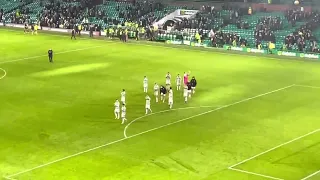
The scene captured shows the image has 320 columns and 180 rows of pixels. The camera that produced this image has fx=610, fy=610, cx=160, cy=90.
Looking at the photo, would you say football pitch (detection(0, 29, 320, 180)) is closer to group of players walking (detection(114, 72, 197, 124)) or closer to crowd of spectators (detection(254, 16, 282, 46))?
group of players walking (detection(114, 72, 197, 124))

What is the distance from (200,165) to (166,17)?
5715 centimetres

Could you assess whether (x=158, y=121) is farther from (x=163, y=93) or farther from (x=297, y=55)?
(x=297, y=55)

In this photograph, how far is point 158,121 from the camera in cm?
3919

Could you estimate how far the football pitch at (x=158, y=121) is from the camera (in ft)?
100

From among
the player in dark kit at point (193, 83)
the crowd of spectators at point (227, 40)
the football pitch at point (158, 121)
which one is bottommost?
the football pitch at point (158, 121)

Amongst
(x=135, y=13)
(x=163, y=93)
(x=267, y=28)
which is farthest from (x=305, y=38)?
(x=163, y=93)

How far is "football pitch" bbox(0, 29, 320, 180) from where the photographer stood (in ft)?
100

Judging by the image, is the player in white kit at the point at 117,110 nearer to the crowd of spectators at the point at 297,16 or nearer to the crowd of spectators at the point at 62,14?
the crowd of spectators at the point at 297,16

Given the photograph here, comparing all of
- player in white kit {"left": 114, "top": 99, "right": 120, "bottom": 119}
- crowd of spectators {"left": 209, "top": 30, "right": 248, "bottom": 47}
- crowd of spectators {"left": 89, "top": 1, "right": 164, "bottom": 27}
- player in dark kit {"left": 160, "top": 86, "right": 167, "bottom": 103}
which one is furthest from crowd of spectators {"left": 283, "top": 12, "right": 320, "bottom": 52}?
player in white kit {"left": 114, "top": 99, "right": 120, "bottom": 119}

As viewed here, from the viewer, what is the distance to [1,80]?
52.5m

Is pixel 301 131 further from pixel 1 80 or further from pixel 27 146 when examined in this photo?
pixel 1 80

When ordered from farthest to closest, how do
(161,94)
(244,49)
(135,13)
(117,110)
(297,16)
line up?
(135,13)
(297,16)
(244,49)
(161,94)
(117,110)

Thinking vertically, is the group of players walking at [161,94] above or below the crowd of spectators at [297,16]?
below

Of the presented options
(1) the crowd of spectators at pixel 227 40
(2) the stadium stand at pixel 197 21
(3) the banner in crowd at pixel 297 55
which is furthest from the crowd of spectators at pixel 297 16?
(3) the banner in crowd at pixel 297 55
